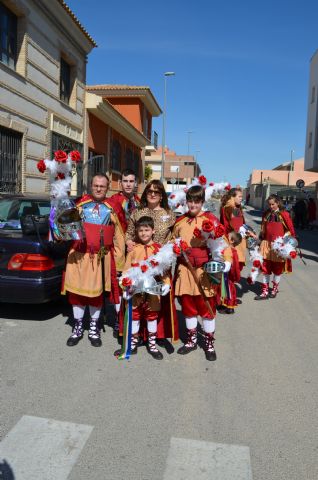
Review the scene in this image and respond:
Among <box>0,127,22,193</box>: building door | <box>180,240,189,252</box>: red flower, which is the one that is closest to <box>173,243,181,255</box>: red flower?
<box>180,240,189,252</box>: red flower

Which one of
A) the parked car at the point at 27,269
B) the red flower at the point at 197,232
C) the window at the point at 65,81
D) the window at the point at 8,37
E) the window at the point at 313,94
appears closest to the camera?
the red flower at the point at 197,232

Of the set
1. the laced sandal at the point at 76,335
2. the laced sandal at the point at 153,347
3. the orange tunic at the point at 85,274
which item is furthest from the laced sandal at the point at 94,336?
the laced sandal at the point at 153,347

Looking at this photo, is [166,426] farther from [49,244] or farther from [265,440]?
[49,244]

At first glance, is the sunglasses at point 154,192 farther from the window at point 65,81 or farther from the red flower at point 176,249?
the window at point 65,81

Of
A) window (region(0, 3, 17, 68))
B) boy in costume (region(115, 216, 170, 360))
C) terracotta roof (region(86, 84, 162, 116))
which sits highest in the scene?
terracotta roof (region(86, 84, 162, 116))

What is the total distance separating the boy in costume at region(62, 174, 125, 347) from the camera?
14.1 ft

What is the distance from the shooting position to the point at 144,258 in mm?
4129

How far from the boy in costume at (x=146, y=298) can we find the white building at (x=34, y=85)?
7.72 m

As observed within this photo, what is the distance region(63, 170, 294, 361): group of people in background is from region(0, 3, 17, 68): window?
27.3ft

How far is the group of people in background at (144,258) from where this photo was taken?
416 centimetres

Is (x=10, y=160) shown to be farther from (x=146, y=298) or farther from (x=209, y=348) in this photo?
(x=209, y=348)

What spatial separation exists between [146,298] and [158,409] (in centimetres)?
124

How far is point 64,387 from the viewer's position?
11.4 feet

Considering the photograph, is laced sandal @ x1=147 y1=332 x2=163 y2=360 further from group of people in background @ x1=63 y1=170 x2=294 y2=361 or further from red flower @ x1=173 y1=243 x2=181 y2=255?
red flower @ x1=173 y1=243 x2=181 y2=255
